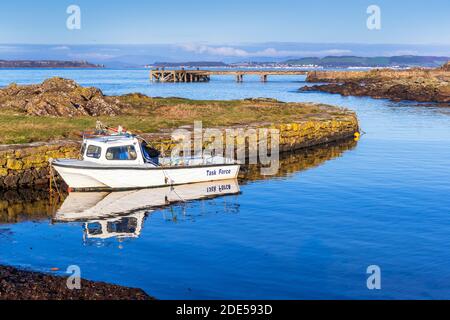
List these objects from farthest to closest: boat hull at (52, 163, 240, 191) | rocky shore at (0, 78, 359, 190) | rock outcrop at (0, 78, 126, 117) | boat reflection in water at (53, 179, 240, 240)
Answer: rock outcrop at (0, 78, 126, 117) → rocky shore at (0, 78, 359, 190) → boat hull at (52, 163, 240, 191) → boat reflection in water at (53, 179, 240, 240)

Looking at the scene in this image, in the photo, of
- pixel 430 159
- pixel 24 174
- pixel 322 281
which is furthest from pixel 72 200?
pixel 430 159

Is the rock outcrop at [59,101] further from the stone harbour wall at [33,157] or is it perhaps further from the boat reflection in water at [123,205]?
the boat reflection in water at [123,205]

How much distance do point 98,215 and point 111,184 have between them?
358 cm

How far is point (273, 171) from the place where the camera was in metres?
32.0

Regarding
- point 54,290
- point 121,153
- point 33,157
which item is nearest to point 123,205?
point 121,153

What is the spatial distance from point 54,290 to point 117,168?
12.4m

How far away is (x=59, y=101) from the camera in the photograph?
131ft

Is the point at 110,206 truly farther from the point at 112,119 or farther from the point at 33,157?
the point at 112,119

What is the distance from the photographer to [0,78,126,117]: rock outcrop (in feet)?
128

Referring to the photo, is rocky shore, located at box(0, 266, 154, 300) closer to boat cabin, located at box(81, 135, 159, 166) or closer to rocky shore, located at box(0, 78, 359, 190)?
boat cabin, located at box(81, 135, 159, 166)

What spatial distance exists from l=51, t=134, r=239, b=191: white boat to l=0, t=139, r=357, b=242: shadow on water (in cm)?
43

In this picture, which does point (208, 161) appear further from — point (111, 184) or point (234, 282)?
point (234, 282)

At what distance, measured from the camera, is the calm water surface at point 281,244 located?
14.9 m

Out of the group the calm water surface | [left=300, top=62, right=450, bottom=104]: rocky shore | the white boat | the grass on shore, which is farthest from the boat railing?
[left=300, top=62, right=450, bottom=104]: rocky shore
